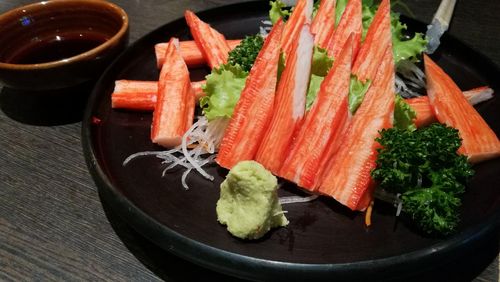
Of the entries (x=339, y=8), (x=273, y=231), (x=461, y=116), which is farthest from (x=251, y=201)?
(x=339, y=8)

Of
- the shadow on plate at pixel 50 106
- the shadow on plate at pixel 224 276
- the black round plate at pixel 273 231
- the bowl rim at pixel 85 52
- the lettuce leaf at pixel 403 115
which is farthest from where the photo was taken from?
the shadow on plate at pixel 50 106

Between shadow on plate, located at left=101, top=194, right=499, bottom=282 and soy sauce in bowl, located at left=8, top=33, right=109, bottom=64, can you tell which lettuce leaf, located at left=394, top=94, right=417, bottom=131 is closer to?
shadow on plate, located at left=101, top=194, right=499, bottom=282

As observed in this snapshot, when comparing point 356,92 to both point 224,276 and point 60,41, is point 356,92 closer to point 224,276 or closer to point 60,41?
point 224,276

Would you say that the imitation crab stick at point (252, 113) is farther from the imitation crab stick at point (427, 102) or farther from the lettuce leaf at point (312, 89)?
the imitation crab stick at point (427, 102)

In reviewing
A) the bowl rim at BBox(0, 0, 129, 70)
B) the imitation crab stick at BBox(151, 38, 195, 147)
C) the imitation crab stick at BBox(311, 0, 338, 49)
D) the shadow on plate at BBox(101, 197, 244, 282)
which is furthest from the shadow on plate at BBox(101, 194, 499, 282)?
the imitation crab stick at BBox(311, 0, 338, 49)

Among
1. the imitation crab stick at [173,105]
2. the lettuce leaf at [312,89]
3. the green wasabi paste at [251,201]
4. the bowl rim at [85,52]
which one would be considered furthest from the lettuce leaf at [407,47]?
the bowl rim at [85,52]

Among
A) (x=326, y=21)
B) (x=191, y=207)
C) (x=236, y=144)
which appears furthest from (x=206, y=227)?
(x=326, y=21)
